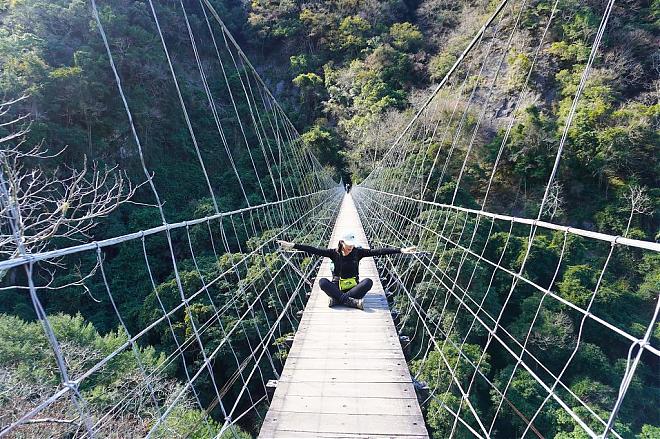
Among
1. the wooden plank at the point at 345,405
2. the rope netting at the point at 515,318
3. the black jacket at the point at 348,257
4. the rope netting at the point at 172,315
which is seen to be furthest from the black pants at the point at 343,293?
the rope netting at the point at 515,318

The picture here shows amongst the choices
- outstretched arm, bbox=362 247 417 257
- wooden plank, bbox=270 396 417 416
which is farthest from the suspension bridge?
outstretched arm, bbox=362 247 417 257

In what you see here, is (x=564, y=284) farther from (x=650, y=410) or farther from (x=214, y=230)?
(x=214, y=230)

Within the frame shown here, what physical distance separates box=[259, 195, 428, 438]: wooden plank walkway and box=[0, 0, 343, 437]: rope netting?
148 millimetres

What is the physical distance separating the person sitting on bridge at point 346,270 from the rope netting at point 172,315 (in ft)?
0.78

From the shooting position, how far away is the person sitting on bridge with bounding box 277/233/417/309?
92.0 inches

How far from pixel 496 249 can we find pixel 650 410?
3914mm

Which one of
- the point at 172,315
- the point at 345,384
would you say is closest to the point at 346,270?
the point at 345,384

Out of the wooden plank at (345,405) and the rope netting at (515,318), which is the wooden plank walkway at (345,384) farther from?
the rope netting at (515,318)

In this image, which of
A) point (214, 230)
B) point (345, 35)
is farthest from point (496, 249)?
point (345, 35)

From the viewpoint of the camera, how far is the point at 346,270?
2.43 m

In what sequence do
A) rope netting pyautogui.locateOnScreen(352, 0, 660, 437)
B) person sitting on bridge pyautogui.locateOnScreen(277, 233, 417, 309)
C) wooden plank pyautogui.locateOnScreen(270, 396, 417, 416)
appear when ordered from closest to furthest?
wooden plank pyautogui.locateOnScreen(270, 396, 417, 416)
person sitting on bridge pyautogui.locateOnScreen(277, 233, 417, 309)
rope netting pyautogui.locateOnScreen(352, 0, 660, 437)

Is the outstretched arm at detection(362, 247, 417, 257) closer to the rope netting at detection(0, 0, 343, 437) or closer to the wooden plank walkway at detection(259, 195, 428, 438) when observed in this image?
the wooden plank walkway at detection(259, 195, 428, 438)

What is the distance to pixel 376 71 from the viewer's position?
18.3 metres

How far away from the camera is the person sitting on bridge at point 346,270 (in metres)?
2.34
